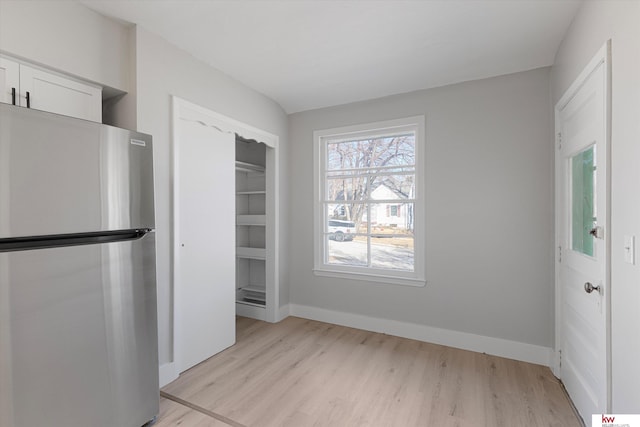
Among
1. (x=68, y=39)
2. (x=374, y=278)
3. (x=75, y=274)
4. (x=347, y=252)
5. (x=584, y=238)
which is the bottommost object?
(x=374, y=278)

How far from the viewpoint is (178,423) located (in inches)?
73.5

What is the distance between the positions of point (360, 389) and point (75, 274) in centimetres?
198

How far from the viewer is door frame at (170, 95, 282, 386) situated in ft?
7.79

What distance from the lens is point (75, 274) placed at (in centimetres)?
146

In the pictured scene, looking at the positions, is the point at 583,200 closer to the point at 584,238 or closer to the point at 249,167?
the point at 584,238

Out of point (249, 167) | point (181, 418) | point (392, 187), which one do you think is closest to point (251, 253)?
point (249, 167)

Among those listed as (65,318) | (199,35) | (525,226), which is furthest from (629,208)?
(199,35)

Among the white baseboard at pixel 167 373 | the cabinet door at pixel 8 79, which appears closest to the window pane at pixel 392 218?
the white baseboard at pixel 167 373

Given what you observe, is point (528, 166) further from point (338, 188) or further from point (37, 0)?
point (37, 0)

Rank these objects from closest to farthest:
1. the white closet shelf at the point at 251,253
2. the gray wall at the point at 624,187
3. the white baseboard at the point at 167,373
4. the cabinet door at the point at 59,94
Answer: the gray wall at the point at 624,187 < the cabinet door at the point at 59,94 < the white baseboard at the point at 167,373 < the white closet shelf at the point at 251,253

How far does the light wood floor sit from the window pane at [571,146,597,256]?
113 centimetres

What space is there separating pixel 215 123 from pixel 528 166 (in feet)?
→ 9.39

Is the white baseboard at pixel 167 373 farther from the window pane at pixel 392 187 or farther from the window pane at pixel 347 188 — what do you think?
A: the window pane at pixel 392 187

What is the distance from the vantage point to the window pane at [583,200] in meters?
1.82
